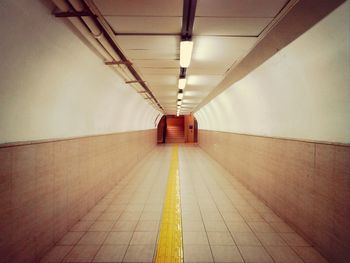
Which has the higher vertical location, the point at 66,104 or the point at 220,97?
the point at 220,97

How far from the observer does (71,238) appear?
385cm

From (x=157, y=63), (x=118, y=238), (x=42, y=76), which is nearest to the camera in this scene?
(x=42, y=76)

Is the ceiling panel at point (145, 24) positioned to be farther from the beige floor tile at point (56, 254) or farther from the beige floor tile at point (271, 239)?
the beige floor tile at point (271, 239)

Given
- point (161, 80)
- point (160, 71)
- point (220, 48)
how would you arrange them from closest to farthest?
point (220, 48), point (160, 71), point (161, 80)

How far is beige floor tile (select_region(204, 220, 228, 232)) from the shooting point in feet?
14.0

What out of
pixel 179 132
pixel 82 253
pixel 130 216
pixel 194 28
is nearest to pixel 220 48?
pixel 194 28

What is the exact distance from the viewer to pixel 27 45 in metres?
2.78

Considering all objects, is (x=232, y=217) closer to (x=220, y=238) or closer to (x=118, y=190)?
(x=220, y=238)

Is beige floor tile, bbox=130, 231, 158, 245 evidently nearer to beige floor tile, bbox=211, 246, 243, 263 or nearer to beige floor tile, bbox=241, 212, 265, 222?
beige floor tile, bbox=211, 246, 243, 263

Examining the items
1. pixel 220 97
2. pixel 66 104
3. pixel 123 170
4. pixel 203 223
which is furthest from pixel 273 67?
pixel 123 170

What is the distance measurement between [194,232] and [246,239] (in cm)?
88

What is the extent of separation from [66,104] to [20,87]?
1.26 m

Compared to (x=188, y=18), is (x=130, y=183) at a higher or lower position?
lower

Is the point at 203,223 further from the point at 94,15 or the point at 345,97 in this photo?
the point at 94,15
